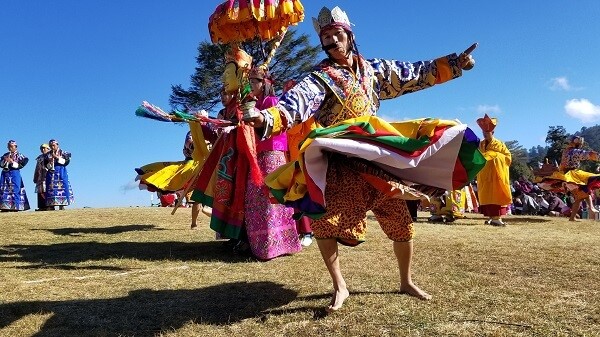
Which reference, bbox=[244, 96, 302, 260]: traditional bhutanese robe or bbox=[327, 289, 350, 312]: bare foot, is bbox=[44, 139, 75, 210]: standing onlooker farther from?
bbox=[327, 289, 350, 312]: bare foot

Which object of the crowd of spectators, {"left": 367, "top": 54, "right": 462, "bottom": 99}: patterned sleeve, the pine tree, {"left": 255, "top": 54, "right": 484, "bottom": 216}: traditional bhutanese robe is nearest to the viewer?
{"left": 255, "top": 54, "right": 484, "bottom": 216}: traditional bhutanese robe

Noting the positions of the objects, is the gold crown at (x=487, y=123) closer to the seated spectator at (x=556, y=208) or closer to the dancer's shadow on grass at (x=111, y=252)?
the dancer's shadow on grass at (x=111, y=252)

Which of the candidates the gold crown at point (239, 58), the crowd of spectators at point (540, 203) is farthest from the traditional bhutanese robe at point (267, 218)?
the crowd of spectators at point (540, 203)

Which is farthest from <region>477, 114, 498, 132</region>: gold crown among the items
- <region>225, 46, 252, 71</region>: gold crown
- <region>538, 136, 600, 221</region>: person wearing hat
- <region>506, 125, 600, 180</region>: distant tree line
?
<region>506, 125, 600, 180</region>: distant tree line

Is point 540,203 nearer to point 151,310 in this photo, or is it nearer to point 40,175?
point 40,175

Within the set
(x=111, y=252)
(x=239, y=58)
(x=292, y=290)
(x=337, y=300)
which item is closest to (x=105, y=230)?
(x=111, y=252)

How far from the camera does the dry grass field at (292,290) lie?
277 cm

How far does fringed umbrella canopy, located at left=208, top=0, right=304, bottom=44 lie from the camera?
627 centimetres

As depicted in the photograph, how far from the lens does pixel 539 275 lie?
3.97 m

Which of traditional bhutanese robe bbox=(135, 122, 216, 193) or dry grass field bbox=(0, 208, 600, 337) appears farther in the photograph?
traditional bhutanese robe bbox=(135, 122, 216, 193)

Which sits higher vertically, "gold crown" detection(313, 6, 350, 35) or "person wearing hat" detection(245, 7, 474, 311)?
"gold crown" detection(313, 6, 350, 35)

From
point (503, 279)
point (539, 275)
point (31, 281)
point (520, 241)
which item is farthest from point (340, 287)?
point (520, 241)

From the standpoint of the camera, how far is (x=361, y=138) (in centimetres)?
282

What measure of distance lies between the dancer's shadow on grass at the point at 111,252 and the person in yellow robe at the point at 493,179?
559 cm
